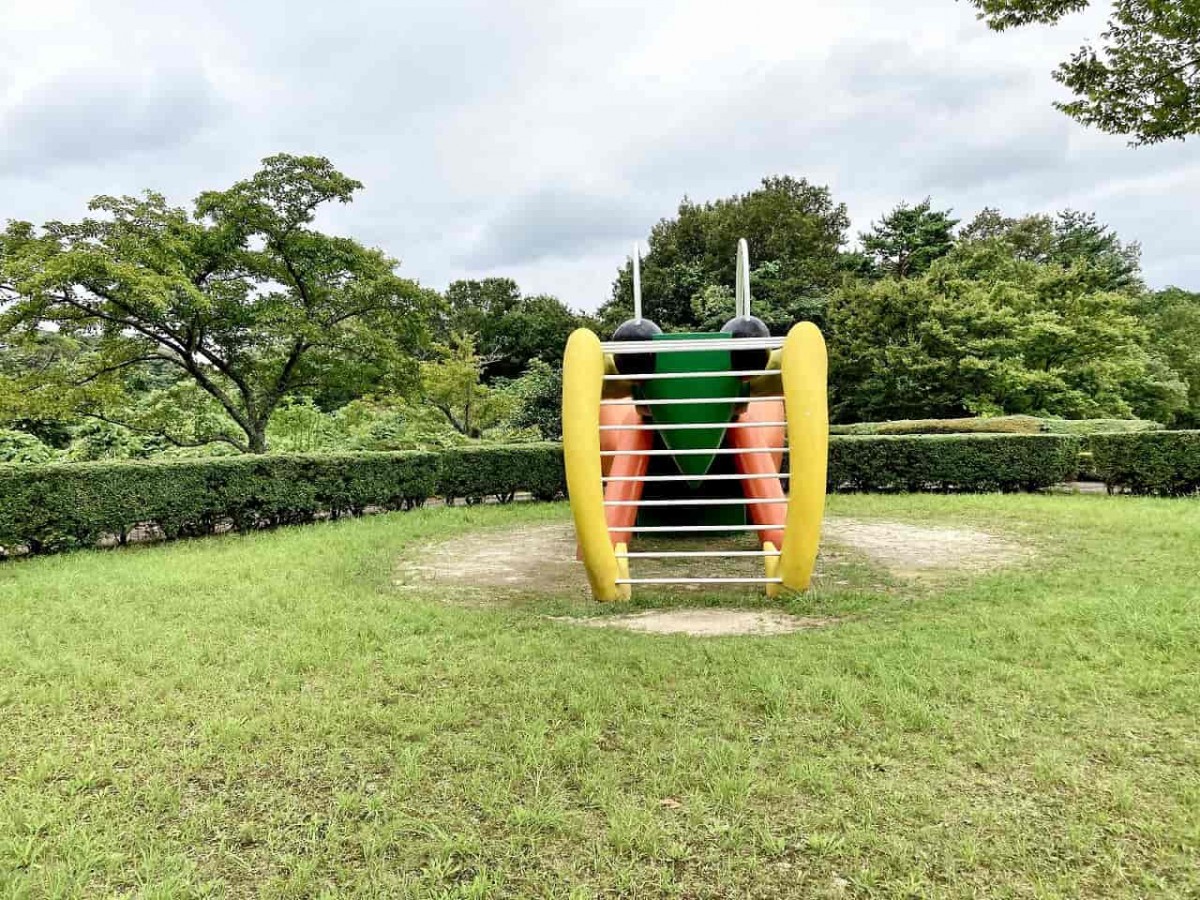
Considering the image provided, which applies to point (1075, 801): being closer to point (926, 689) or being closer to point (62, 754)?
point (926, 689)

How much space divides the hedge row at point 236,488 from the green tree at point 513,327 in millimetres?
23008

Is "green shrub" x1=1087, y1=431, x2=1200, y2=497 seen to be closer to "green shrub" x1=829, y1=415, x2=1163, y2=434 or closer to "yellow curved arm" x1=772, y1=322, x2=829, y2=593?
"green shrub" x1=829, y1=415, x2=1163, y2=434

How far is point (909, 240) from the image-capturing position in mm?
25797

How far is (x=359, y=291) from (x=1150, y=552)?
12.1m

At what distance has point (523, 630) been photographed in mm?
4559

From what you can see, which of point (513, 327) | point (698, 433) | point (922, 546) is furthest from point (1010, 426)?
point (513, 327)

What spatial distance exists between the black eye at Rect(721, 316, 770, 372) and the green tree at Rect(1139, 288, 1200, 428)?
2554cm

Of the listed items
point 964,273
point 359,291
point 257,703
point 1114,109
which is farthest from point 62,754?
point 964,273

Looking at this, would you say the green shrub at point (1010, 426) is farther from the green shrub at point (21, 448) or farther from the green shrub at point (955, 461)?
the green shrub at point (21, 448)

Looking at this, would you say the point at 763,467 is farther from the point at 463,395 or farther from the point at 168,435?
the point at 463,395

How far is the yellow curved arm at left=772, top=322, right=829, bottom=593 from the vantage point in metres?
4.84

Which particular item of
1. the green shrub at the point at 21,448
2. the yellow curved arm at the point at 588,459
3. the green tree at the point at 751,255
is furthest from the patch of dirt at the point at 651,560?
the green tree at the point at 751,255

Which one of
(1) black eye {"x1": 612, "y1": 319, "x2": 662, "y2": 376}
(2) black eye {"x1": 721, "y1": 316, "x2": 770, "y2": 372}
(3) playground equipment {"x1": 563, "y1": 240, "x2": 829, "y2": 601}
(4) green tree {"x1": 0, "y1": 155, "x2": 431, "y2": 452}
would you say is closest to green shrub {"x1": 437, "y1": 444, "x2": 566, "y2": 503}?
(4) green tree {"x1": 0, "y1": 155, "x2": 431, "y2": 452}

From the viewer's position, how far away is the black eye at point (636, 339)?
5.69 m
